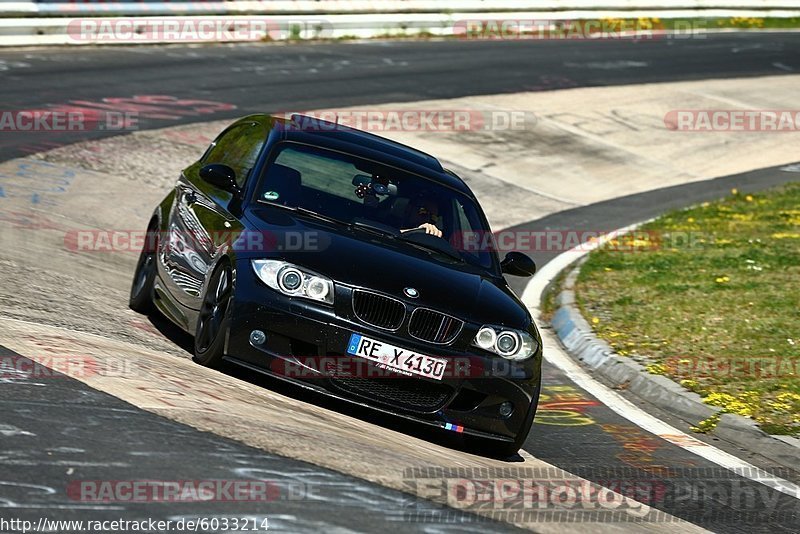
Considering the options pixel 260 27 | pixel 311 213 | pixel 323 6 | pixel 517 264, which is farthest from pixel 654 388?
pixel 323 6

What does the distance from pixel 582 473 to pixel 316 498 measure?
2.44m

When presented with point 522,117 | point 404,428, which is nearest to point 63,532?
point 404,428

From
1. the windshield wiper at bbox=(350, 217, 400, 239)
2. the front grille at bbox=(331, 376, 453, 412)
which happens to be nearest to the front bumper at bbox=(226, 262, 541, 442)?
the front grille at bbox=(331, 376, 453, 412)

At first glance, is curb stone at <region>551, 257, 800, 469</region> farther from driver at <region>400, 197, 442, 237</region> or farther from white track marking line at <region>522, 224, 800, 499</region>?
driver at <region>400, 197, 442, 237</region>

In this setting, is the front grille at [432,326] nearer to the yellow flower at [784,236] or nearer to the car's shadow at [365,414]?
the car's shadow at [365,414]

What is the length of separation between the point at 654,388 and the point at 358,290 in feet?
10.6

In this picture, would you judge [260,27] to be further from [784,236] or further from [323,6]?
[784,236]

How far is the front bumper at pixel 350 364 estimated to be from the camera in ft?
23.2

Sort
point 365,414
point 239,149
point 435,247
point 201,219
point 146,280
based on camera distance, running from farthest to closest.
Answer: point 146,280 < point 239,149 < point 201,219 < point 435,247 < point 365,414

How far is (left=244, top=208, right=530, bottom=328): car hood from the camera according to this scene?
23.7 ft

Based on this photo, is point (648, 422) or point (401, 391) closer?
point (401, 391)

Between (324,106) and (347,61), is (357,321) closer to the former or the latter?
(324,106)

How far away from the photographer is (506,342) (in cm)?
738

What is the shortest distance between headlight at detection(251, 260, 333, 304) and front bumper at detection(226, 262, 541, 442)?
0.04m
